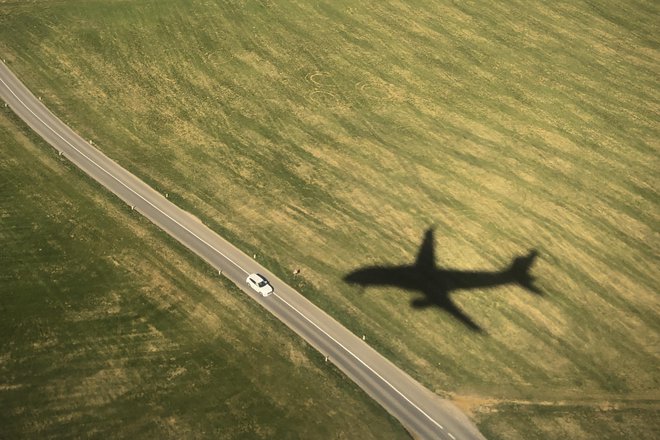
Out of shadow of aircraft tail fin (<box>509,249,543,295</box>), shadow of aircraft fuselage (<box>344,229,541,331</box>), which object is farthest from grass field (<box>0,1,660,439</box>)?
shadow of aircraft fuselage (<box>344,229,541,331</box>)

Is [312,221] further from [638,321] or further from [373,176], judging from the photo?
[638,321]

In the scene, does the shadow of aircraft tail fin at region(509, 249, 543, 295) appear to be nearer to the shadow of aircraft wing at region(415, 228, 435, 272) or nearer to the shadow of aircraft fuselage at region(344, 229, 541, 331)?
the shadow of aircraft fuselage at region(344, 229, 541, 331)

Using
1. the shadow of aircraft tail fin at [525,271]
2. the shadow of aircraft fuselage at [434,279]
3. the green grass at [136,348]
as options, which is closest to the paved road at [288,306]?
the green grass at [136,348]

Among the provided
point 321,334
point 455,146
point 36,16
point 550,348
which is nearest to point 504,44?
point 455,146

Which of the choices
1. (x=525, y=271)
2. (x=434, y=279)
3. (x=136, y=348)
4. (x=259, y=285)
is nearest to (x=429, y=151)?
(x=525, y=271)

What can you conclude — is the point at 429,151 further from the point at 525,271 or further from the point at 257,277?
the point at 257,277

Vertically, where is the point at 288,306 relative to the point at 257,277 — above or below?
below

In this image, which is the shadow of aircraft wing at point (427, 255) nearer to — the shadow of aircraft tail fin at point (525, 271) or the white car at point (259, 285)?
the shadow of aircraft tail fin at point (525, 271)
